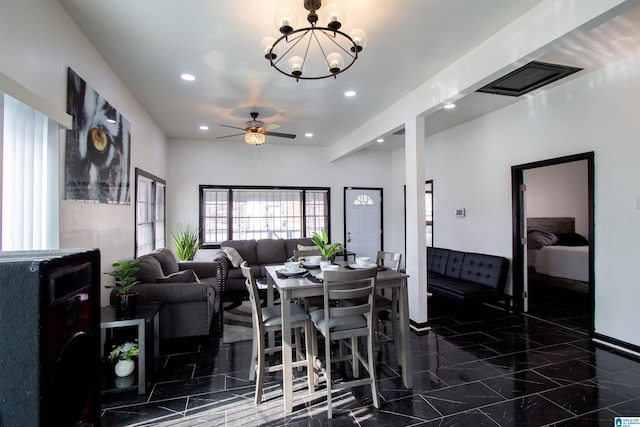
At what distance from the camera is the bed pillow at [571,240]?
20.6 feet

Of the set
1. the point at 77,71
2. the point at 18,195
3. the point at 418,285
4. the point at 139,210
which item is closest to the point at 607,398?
the point at 418,285

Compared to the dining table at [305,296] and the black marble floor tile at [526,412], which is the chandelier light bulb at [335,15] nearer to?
the dining table at [305,296]

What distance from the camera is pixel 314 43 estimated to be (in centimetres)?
284

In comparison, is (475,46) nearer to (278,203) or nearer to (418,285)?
(418,285)

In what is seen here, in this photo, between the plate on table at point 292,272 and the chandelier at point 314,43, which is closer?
the chandelier at point 314,43

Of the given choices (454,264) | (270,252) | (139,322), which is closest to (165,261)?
(139,322)

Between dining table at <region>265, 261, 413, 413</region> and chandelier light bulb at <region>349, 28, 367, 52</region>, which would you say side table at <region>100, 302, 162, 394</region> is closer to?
dining table at <region>265, 261, 413, 413</region>

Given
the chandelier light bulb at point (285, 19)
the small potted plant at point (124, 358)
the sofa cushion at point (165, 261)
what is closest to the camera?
the chandelier light bulb at point (285, 19)

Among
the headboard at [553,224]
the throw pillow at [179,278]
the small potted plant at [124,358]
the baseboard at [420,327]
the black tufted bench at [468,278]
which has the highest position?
the headboard at [553,224]

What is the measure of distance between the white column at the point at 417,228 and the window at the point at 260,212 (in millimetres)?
3563

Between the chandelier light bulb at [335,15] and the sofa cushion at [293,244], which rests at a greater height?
the chandelier light bulb at [335,15]

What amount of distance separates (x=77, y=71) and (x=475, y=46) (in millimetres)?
3547

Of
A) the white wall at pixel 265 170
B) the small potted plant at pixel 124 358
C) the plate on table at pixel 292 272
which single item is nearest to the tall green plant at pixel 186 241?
the white wall at pixel 265 170

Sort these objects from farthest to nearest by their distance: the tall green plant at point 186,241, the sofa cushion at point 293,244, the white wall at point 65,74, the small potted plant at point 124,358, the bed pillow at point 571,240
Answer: the sofa cushion at point 293,244
the bed pillow at point 571,240
the tall green plant at point 186,241
the small potted plant at point 124,358
the white wall at point 65,74
